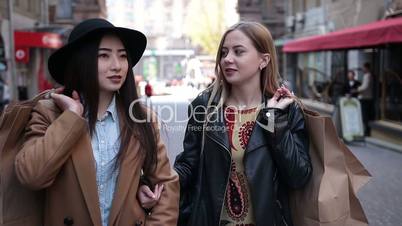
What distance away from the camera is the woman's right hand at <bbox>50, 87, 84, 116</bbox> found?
7.13 feet

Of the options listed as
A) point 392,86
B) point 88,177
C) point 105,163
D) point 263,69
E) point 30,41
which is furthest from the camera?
point 30,41

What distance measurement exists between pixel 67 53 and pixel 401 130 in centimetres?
1043

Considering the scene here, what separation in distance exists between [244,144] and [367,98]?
11.8 metres

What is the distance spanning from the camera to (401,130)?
11414 millimetres

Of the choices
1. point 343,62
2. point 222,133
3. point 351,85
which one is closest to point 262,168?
point 222,133

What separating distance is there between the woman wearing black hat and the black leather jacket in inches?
11.3

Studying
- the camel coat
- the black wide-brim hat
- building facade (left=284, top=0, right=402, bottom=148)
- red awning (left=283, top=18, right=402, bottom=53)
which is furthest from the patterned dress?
building facade (left=284, top=0, right=402, bottom=148)

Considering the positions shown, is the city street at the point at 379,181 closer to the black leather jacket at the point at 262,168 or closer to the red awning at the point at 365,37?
the black leather jacket at the point at 262,168

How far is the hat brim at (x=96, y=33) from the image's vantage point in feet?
7.42

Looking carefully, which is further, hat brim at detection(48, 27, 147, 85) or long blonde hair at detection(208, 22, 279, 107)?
long blonde hair at detection(208, 22, 279, 107)

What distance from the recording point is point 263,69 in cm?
283

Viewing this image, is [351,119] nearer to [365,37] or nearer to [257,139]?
[365,37]

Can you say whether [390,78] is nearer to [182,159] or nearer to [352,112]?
[352,112]

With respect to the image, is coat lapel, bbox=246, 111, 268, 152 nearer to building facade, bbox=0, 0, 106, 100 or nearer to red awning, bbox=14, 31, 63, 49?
building facade, bbox=0, 0, 106, 100
